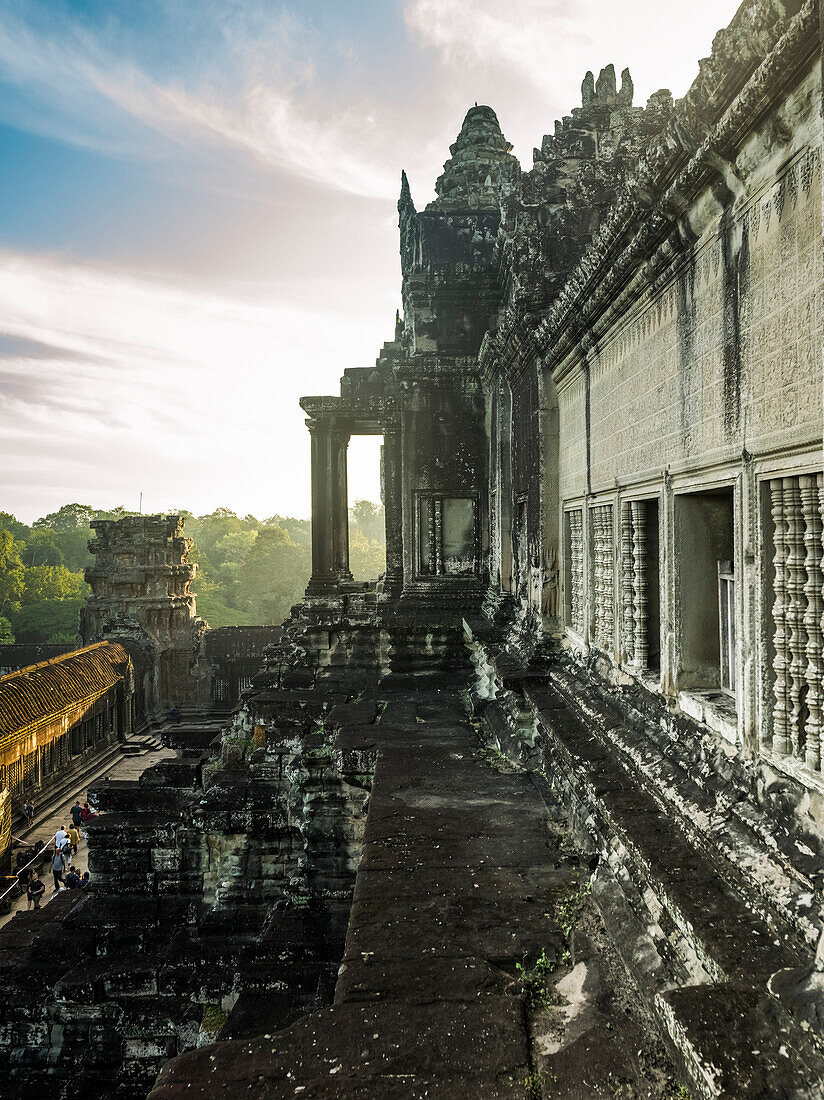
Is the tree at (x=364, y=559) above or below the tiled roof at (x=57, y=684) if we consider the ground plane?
above

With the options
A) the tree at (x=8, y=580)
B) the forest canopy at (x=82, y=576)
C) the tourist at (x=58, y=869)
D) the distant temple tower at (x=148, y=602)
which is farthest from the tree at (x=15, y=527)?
the tourist at (x=58, y=869)

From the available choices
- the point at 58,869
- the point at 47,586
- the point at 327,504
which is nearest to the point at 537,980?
the point at 327,504

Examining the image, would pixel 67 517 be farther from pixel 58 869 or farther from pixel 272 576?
pixel 58 869

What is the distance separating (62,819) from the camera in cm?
1395

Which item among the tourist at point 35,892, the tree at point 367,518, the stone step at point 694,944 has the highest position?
the tree at point 367,518

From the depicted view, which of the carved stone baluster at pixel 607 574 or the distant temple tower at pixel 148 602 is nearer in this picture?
the carved stone baluster at pixel 607 574

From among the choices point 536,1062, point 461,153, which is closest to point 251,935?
point 536,1062

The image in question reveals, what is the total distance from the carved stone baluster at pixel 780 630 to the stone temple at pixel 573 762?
11 mm

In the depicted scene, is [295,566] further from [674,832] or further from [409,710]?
[674,832]

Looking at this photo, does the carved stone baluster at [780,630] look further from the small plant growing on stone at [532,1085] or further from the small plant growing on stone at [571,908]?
the small plant growing on stone at [532,1085]

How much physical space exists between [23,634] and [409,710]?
34.6 meters

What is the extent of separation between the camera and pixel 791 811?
2219 mm

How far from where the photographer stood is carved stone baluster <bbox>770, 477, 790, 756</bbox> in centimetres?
233

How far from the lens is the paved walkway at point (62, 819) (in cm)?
1065
